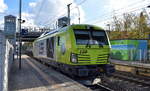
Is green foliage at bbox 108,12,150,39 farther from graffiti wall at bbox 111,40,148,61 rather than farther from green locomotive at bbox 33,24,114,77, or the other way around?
green locomotive at bbox 33,24,114,77

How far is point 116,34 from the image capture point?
44.5 m

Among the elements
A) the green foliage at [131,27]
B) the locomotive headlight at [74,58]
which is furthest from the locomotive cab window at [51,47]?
the green foliage at [131,27]

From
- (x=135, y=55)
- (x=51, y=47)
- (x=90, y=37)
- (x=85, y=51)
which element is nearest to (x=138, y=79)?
(x=90, y=37)

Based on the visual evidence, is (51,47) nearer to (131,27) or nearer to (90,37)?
(90,37)

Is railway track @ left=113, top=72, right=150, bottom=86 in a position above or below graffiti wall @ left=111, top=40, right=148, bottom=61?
below

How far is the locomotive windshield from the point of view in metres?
11.8

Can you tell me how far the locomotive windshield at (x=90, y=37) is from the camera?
38.6ft

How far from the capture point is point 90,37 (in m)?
12.0

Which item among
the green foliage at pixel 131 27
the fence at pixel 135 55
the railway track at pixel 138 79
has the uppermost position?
the green foliage at pixel 131 27

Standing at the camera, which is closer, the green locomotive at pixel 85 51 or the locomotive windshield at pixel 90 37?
the green locomotive at pixel 85 51

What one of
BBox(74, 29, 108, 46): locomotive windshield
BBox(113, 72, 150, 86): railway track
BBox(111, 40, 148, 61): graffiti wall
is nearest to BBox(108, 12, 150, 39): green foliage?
BBox(111, 40, 148, 61): graffiti wall

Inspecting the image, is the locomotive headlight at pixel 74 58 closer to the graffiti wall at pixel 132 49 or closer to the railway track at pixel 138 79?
the railway track at pixel 138 79

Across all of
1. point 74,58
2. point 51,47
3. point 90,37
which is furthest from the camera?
point 51,47

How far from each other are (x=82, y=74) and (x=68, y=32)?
2.37m
